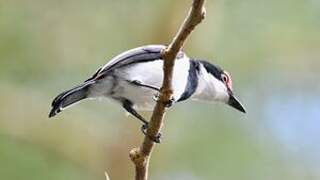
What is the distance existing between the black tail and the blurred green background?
599mm

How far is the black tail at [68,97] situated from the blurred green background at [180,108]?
1.96ft

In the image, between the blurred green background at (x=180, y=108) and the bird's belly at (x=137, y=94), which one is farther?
the blurred green background at (x=180, y=108)

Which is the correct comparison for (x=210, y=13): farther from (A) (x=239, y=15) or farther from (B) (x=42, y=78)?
(B) (x=42, y=78)

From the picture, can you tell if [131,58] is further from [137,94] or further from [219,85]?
[219,85]

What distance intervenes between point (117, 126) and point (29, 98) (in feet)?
0.62

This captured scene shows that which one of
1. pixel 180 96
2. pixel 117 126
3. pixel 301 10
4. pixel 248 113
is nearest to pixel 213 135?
pixel 248 113

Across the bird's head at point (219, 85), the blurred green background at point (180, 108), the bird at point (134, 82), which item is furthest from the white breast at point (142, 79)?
the blurred green background at point (180, 108)

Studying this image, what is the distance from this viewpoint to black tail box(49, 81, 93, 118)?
0.90m

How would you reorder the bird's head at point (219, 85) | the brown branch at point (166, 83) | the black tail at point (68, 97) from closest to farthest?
the brown branch at point (166, 83)
the black tail at point (68, 97)
the bird's head at point (219, 85)

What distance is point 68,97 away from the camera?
0.92 meters

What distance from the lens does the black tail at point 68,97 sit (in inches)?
35.4

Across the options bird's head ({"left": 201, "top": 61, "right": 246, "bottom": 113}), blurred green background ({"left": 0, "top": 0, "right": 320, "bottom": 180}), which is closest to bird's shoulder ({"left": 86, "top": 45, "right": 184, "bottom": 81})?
bird's head ({"left": 201, "top": 61, "right": 246, "bottom": 113})

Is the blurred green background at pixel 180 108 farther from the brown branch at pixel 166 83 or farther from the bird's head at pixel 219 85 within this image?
the brown branch at pixel 166 83

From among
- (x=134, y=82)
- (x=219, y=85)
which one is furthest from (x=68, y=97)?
(x=219, y=85)
